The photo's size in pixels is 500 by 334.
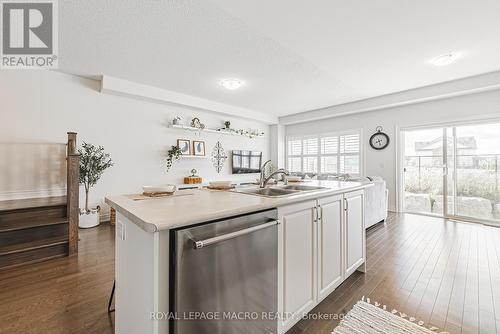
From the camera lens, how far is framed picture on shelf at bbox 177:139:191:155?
500cm

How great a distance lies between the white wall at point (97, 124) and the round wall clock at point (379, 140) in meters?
4.22

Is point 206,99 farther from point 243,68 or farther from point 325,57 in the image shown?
point 325,57

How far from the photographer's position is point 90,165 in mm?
3613

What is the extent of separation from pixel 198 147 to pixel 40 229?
128 inches

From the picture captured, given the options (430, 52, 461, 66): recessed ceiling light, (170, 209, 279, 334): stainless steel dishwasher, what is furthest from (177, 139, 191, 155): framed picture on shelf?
(430, 52, 461, 66): recessed ceiling light

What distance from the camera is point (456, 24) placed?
239 centimetres

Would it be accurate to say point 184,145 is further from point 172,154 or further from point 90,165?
point 90,165

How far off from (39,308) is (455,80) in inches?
257

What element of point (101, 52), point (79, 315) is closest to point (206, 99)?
point (101, 52)

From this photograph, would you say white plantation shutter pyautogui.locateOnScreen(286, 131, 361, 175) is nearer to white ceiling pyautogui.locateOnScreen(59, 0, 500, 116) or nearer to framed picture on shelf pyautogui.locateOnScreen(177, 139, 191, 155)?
white ceiling pyautogui.locateOnScreen(59, 0, 500, 116)

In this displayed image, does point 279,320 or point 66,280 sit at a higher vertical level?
point 279,320

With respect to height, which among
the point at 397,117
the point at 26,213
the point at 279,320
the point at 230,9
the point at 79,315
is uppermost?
the point at 230,9

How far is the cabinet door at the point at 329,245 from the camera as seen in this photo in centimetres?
164

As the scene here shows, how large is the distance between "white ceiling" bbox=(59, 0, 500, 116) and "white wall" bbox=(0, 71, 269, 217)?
0.46 m
